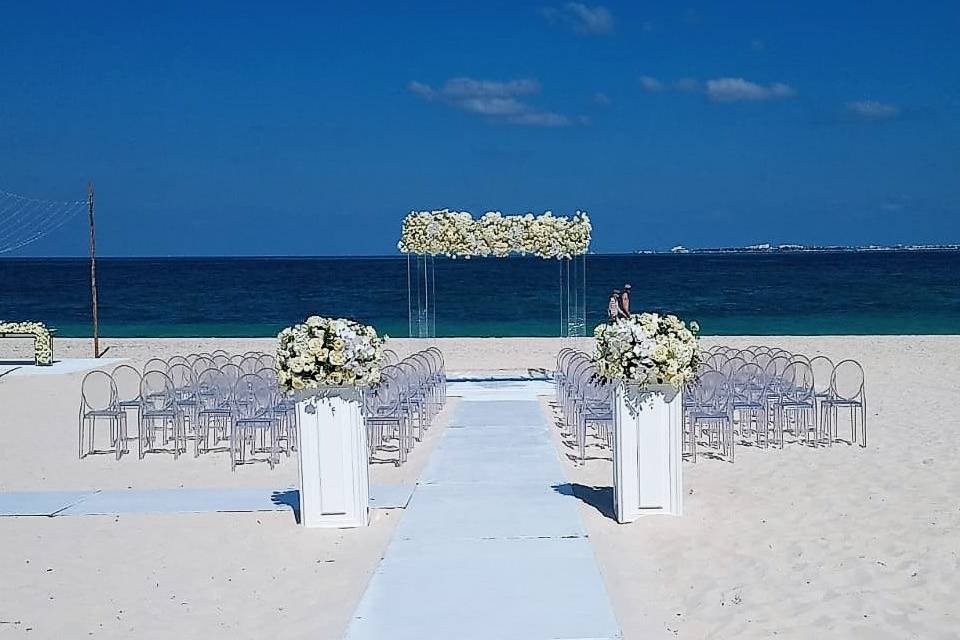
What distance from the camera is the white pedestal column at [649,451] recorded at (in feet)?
22.9

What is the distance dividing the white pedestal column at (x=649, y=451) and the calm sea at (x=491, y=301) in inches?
1058

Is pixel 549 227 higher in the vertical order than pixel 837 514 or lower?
higher

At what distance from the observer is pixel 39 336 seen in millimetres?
18938

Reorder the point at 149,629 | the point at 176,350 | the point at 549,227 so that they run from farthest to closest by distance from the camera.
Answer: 1. the point at 176,350
2. the point at 549,227
3. the point at 149,629

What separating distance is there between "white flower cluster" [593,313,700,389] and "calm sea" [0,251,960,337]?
26.8m

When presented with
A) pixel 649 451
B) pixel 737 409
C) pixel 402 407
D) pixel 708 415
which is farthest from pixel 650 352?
pixel 737 409

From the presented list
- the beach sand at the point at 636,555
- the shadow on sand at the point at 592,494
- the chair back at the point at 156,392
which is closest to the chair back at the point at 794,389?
the beach sand at the point at 636,555

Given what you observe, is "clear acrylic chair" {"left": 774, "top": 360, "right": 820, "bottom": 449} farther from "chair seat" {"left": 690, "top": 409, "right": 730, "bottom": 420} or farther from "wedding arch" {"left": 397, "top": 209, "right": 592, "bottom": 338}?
"wedding arch" {"left": 397, "top": 209, "right": 592, "bottom": 338}

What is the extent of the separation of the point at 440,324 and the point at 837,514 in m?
31.7

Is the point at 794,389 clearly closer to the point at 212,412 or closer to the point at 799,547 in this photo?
the point at 799,547

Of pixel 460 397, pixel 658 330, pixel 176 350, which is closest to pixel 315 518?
pixel 658 330

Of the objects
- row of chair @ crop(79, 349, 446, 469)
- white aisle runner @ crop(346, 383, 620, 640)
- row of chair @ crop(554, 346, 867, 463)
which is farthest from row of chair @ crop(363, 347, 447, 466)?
row of chair @ crop(554, 346, 867, 463)

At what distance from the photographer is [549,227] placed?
1517cm

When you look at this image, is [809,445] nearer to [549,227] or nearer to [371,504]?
[371,504]
